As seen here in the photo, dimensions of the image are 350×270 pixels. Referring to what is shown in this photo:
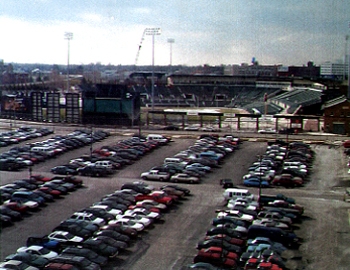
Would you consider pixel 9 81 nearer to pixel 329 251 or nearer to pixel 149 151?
pixel 149 151

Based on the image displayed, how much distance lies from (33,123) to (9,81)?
41.8ft

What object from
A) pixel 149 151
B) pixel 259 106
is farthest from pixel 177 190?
pixel 259 106

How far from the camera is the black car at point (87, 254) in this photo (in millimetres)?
2929

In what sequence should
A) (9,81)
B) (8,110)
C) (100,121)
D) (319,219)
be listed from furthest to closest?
(9,81), (8,110), (100,121), (319,219)

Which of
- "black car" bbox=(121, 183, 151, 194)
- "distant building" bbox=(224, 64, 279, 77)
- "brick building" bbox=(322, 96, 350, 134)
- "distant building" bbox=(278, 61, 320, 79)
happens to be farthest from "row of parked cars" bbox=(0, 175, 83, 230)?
"distant building" bbox=(224, 64, 279, 77)

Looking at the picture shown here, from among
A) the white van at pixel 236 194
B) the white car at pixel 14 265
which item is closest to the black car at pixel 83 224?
the white car at pixel 14 265

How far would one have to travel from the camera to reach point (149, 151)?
6.98 meters

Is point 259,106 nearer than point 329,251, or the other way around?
point 329,251

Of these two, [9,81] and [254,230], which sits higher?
[9,81]

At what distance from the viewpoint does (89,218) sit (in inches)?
148

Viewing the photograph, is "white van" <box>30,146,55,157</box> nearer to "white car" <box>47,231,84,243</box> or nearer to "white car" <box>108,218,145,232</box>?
"white car" <box>108,218,145,232</box>

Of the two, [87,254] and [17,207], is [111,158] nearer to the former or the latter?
[17,207]

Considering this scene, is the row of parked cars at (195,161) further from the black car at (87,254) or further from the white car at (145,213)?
the black car at (87,254)

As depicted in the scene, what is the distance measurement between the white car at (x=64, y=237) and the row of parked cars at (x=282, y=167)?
203cm
